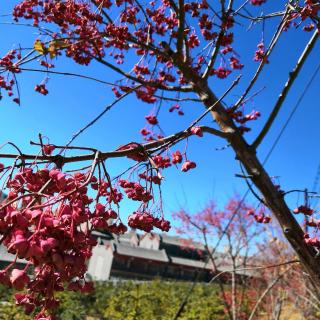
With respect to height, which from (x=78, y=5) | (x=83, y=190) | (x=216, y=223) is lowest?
(x=83, y=190)

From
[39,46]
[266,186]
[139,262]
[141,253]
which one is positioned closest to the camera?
[39,46]

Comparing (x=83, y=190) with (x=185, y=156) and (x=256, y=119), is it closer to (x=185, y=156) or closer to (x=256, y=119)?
(x=185, y=156)

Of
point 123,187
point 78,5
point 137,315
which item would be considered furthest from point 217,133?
point 137,315

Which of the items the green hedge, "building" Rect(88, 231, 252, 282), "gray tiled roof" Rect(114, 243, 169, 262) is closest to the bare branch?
the green hedge

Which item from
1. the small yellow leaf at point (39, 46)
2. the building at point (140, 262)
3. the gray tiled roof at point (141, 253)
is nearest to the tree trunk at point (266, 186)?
the small yellow leaf at point (39, 46)

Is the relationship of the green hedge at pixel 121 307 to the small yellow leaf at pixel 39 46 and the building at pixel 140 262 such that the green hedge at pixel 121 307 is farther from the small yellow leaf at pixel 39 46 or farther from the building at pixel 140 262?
the building at pixel 140 262

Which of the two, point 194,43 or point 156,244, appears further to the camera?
point 156,244

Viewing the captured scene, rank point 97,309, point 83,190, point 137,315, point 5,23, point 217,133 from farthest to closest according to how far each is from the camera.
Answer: point 97,309 < point 137,315 < point 5,23 < point 217,133 < point 83,190

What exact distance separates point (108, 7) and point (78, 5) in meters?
0.37

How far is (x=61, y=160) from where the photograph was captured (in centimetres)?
167

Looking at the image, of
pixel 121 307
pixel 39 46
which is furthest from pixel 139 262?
pixel 39 46

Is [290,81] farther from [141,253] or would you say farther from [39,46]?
[141,253]

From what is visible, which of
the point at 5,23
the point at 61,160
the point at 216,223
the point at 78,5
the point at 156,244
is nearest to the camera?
the point at 61,160

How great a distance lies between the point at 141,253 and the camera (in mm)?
41094
